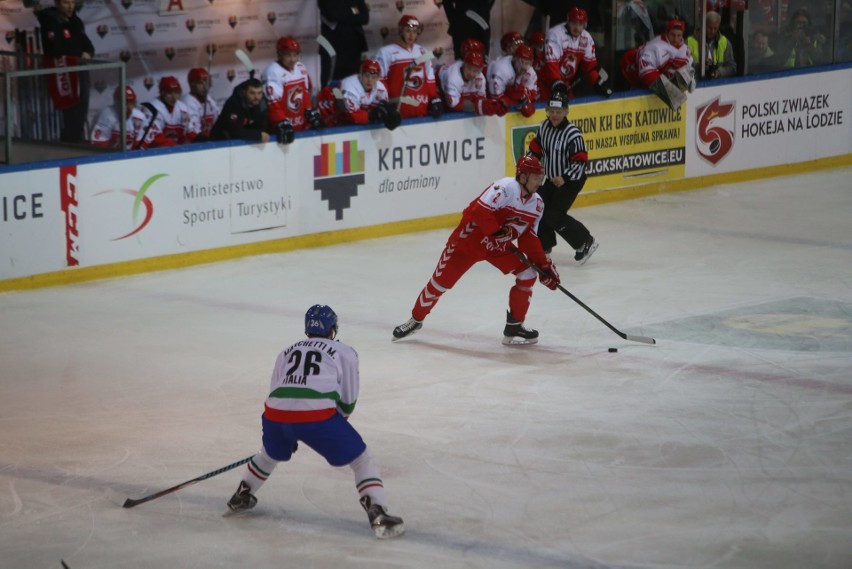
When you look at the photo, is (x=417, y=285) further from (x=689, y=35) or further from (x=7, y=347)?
(x=689, y=35)

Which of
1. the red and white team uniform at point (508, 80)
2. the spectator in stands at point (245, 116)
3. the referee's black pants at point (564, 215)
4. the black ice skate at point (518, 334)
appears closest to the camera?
the black ice skate at point (518, 334)

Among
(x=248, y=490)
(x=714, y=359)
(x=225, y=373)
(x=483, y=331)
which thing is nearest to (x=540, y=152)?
(x=483, y=331)

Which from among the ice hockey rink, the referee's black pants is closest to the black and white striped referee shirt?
the referee's black pants

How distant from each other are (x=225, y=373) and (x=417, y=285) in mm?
2875

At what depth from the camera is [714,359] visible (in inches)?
395

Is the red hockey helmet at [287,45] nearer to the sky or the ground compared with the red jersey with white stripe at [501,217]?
nearer to the sky

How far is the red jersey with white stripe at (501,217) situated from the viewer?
397 inches

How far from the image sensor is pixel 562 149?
41.7 feet

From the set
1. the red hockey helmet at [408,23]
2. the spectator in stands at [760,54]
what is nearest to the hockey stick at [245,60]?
the red hockey helmet at [408,23]

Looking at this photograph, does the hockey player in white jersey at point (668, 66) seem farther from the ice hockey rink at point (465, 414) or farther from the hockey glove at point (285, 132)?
the hockey glove at point (285, 132)

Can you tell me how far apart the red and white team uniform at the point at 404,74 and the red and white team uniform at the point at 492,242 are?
436 centimetres

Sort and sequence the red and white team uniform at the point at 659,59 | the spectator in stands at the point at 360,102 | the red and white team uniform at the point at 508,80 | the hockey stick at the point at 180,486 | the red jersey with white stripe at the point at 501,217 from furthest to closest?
the red and white team uniform at the point at 659,59 < the red and white team uniform at the point at 508,80 < the spectator in stands at the point at 360,102 < the red jersey with white stripe at the point at 501,217 < the hockey stick at the point at 180,486

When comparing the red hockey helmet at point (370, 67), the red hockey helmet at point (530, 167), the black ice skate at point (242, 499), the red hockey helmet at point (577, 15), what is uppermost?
the red hockey helmet at point (577, 15)

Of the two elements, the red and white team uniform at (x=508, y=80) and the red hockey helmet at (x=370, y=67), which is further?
the red and white team uniform at (x=508, y=80)
